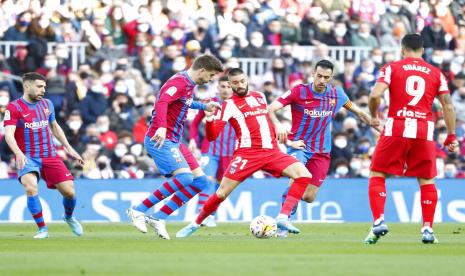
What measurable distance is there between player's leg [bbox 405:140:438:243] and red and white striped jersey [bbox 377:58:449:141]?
117mm

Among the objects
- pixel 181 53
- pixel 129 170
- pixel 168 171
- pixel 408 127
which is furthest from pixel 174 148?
pixel 181 53

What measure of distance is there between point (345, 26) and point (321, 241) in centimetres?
1494

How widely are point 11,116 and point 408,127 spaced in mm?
5440

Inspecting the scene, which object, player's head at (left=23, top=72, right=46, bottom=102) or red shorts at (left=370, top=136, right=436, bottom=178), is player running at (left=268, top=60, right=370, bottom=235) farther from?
player's head at (left=23, top=72, right=46, bottom=102)

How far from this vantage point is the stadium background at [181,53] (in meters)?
26.6

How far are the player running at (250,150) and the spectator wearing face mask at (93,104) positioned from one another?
401 inches

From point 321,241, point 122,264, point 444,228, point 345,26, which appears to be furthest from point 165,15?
point 122,264

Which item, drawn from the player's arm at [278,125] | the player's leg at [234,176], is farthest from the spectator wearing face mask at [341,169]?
the player's leg at [234,176]

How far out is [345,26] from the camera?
30.8 metres

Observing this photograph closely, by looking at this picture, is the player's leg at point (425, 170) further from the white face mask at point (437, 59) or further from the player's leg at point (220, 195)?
the white face mask at point (437, 59)

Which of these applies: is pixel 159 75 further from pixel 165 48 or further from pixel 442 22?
pixel 442 22

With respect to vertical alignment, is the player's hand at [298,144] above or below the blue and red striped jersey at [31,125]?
below

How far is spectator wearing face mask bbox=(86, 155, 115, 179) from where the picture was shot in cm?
2569

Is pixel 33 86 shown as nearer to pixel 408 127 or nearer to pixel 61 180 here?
pixel 61 180
